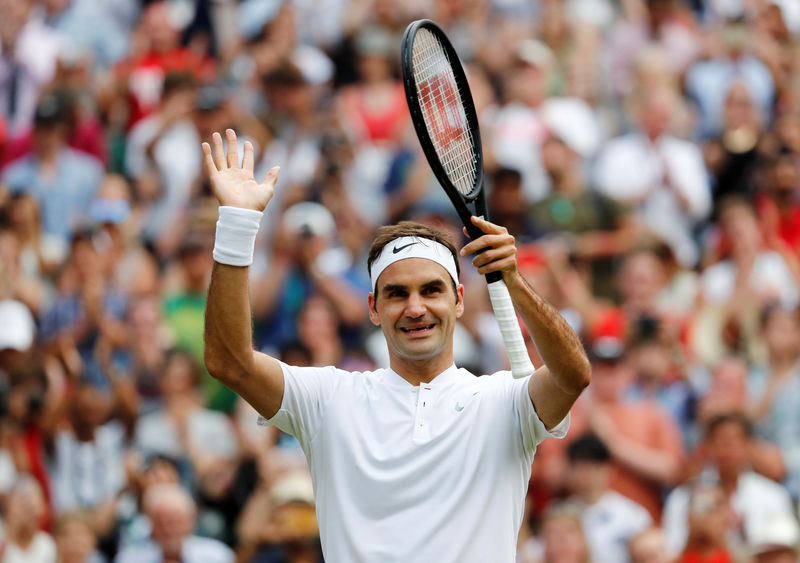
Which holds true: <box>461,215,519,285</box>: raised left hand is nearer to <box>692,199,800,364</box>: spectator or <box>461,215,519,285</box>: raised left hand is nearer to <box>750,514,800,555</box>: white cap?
<box>750,514,800,555</box>: white cap

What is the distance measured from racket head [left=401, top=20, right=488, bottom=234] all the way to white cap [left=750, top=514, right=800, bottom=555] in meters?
3.72

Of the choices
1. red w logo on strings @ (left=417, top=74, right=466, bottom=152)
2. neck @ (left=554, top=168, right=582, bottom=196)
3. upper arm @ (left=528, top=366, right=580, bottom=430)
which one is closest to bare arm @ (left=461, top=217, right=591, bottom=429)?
upper arm @ (left=528, top=366, right=580, bottom=430)

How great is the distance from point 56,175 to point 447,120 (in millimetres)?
6682

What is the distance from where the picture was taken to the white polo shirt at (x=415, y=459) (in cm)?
496

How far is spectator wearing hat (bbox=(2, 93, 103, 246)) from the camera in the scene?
38.0 feet

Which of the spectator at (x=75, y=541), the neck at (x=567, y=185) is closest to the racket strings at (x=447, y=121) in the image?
the spectator at (x=75, y=541)

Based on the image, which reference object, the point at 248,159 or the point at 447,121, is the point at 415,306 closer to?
the point at 248,159

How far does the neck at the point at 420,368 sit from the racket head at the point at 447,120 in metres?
0.50

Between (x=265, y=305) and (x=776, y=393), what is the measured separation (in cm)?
350

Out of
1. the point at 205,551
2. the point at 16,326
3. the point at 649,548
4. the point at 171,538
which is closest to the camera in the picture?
the point at 649,548

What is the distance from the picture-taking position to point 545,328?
192 inches

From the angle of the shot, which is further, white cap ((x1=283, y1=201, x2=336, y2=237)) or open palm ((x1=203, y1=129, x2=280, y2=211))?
white cap ((x1=283, y1=201, x2=336, y2=237))

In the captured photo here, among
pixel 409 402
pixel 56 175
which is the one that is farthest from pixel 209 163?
pixel 56 175

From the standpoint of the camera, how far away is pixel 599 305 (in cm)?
1060
